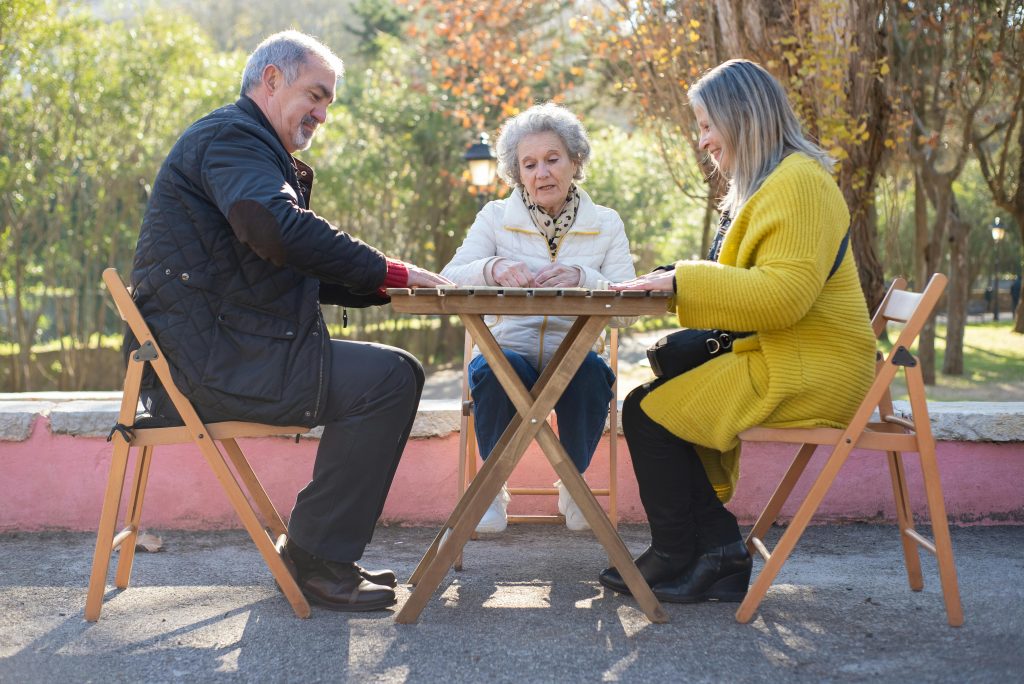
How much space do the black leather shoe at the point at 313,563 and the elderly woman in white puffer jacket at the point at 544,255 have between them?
57cm

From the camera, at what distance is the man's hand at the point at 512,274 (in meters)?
3.46

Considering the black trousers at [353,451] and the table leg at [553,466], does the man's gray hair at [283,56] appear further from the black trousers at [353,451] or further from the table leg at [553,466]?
the table leg at [553,466]

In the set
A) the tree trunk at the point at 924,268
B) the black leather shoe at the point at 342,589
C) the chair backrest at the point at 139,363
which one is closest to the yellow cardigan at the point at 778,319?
the black leather shoe at the point at 342,589

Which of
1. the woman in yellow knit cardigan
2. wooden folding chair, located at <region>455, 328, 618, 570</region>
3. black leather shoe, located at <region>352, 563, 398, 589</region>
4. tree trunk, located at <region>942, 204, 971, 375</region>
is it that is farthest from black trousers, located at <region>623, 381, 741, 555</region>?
tree trunk, located at <region>942, 204, 971, 375</region>

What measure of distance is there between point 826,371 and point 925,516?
61.1 inches

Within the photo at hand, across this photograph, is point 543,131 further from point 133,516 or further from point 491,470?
point 133,516

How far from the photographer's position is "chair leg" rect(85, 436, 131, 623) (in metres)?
3.03

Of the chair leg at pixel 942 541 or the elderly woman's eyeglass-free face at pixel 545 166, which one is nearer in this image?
the chair leg at pixel 942 541

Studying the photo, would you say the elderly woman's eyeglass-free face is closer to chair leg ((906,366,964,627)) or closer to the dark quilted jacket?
the dark quilted jacket

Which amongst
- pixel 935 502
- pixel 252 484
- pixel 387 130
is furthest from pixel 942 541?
pixel 387 130

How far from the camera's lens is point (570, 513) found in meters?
3.82

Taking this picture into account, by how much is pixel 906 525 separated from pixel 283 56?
234 cm

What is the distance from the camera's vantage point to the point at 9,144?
12547 millimetres

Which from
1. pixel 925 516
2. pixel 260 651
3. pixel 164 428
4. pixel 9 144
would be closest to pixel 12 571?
pixel 164 428
